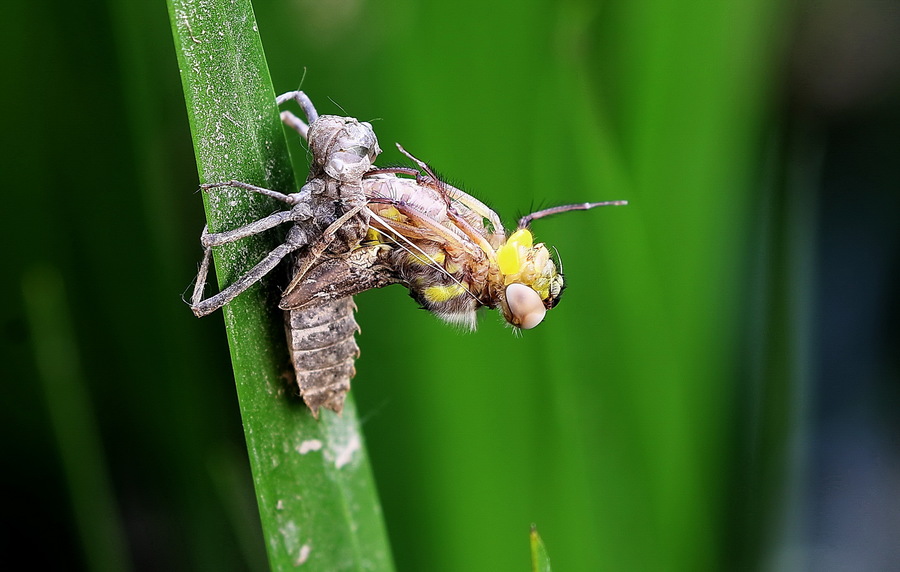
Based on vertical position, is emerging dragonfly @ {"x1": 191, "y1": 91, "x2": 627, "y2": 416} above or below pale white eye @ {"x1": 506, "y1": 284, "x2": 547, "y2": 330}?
above

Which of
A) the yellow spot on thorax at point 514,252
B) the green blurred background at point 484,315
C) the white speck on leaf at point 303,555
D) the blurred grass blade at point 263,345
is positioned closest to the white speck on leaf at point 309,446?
the blurred grass blade at point 263,345

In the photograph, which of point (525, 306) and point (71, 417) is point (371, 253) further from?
point (71, 417)

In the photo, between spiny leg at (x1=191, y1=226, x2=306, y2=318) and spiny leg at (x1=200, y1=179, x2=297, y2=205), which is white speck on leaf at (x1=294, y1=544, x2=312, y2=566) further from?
spiny leg at (x1=200, y1=179, x2=297, y2=205)

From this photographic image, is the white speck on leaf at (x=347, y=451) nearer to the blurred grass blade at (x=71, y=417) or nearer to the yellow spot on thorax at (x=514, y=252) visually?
the yellow spot on thorax at (x=514, y=252)

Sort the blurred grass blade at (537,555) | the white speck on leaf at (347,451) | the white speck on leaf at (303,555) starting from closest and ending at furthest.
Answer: the blurred grass blade at (537,555) → the white speck on leaf at (303,555) → the white speck on leaf at (347,451)

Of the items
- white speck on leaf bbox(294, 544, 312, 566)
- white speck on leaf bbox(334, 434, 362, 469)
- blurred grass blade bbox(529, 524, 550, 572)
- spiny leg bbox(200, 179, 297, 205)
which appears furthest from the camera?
white speck on leaf bbox(334, 434, 362, 469)

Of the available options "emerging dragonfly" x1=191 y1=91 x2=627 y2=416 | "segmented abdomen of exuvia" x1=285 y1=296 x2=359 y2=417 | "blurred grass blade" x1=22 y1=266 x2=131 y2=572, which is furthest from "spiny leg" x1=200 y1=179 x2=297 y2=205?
"blurred grass blade" x1=22 y1=266 x2=131 y2=572
